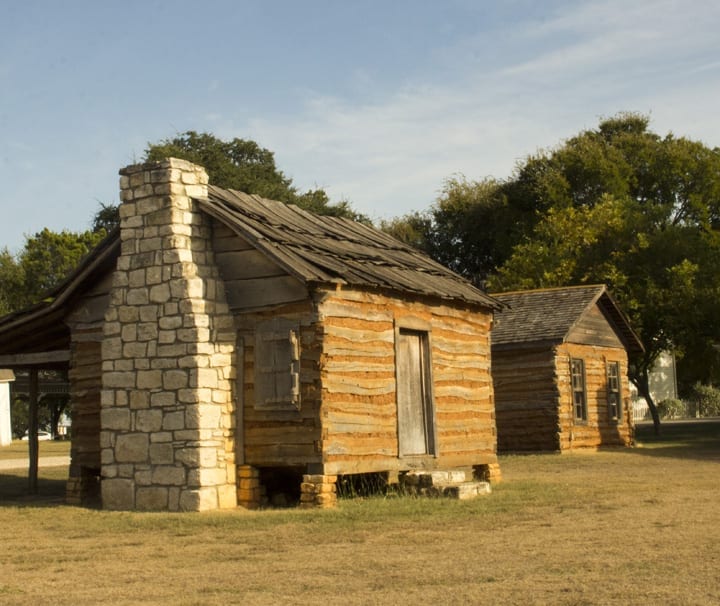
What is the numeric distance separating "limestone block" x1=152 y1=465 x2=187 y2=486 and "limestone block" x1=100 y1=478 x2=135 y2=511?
504 mm

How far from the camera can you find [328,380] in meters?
15.6

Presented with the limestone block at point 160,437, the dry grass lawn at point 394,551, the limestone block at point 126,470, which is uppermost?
the limestone block at point 160,437

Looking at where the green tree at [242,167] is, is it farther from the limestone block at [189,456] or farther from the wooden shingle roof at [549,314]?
the limestone block at [189,456]

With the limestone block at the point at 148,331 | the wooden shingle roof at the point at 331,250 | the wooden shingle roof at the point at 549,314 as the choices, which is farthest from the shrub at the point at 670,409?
the limestone block at the point at 148,331

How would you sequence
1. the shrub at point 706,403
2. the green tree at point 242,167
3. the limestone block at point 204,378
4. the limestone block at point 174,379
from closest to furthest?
the limestone block at point 204,378, the limestone block at point 174,379, the green tree at point 242,167, the shrub at point 706,403

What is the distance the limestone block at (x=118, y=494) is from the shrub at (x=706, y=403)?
55.7 metres

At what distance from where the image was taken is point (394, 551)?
10867 mm

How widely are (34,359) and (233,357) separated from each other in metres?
5.16

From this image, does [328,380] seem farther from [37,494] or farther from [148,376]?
[37,494]

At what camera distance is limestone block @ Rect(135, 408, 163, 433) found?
15.8 m

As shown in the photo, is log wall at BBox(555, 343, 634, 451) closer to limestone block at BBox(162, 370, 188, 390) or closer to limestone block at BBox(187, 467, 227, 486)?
limestone block at BBox(187, 467, 227, 486)

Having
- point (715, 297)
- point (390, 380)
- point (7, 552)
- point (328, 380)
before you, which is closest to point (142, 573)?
point (7, 552)

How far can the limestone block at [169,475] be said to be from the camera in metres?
15.5

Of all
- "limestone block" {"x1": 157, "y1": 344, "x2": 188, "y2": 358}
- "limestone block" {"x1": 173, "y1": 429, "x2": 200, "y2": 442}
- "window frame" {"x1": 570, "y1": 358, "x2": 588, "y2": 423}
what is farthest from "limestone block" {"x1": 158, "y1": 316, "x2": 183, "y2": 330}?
"window frame" {"x1": 570, "y1": 358, "x2": 588, "y2": 423}
